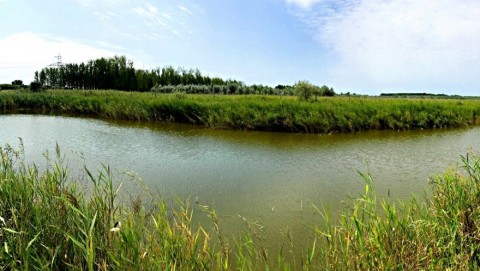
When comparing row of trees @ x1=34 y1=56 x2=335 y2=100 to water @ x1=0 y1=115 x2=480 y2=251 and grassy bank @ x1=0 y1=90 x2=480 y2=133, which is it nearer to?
grassy bank @ x1=0 y1=90 x2=480 y2=133

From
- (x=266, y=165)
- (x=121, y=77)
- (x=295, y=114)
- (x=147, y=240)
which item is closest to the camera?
(x=147, y=240)

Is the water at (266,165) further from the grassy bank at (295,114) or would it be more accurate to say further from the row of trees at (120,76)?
the row of trees at (120,76)

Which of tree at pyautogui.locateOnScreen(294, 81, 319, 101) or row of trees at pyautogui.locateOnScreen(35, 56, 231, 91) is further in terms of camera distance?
row of trees at pyautogui.locateOnScreen(35, 56, 231, 91)

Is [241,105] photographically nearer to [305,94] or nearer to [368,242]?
[305,94]

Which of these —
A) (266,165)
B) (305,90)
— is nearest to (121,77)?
(305,90)

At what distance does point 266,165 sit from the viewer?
818 cm

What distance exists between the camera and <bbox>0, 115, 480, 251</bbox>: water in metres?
5.14

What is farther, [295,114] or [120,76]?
[120,76]

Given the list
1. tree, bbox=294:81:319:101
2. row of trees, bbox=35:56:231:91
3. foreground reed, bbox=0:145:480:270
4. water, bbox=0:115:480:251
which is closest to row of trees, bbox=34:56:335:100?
row of trees, bbox=35:56:231:91

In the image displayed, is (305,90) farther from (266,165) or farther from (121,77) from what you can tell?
(121,77)

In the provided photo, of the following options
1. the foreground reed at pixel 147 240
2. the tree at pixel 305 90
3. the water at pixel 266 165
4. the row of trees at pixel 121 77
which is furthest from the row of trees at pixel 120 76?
the foreground reed at pixel 147 240

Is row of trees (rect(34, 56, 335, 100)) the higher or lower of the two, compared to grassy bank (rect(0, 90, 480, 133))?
higher

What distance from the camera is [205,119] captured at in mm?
17312

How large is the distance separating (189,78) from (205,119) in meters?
40.3
